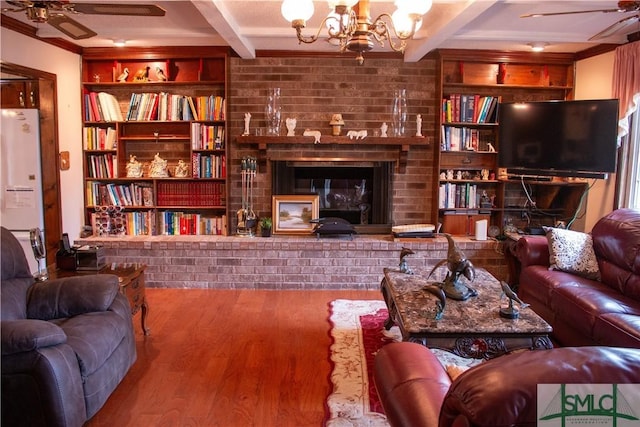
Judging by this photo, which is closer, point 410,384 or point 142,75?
point 410,384

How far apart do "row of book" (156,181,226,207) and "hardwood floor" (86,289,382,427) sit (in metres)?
1.13

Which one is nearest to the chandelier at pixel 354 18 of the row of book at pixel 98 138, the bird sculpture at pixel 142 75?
the bird sculpture at pixel 142 75

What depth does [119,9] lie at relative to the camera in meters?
2.85

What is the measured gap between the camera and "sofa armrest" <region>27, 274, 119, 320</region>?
2775 mm

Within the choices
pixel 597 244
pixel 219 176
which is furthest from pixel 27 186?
pixel 597 244

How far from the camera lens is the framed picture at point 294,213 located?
5203 mm

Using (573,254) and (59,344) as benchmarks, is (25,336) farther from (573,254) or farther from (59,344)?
(573,254)

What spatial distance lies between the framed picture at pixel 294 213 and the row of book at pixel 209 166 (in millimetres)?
640

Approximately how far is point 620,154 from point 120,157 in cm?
488

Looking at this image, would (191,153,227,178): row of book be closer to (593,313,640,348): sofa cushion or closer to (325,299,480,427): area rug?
(325,299,480,427): area rug

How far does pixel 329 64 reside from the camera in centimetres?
516

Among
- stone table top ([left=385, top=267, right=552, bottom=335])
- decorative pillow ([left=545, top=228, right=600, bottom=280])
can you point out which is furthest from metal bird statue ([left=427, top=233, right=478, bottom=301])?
decorative pillow ([left=545, top=228, right=600, bottom=280])

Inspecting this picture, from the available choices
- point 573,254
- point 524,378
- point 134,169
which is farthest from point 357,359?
point 134,169

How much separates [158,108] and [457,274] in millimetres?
3679
